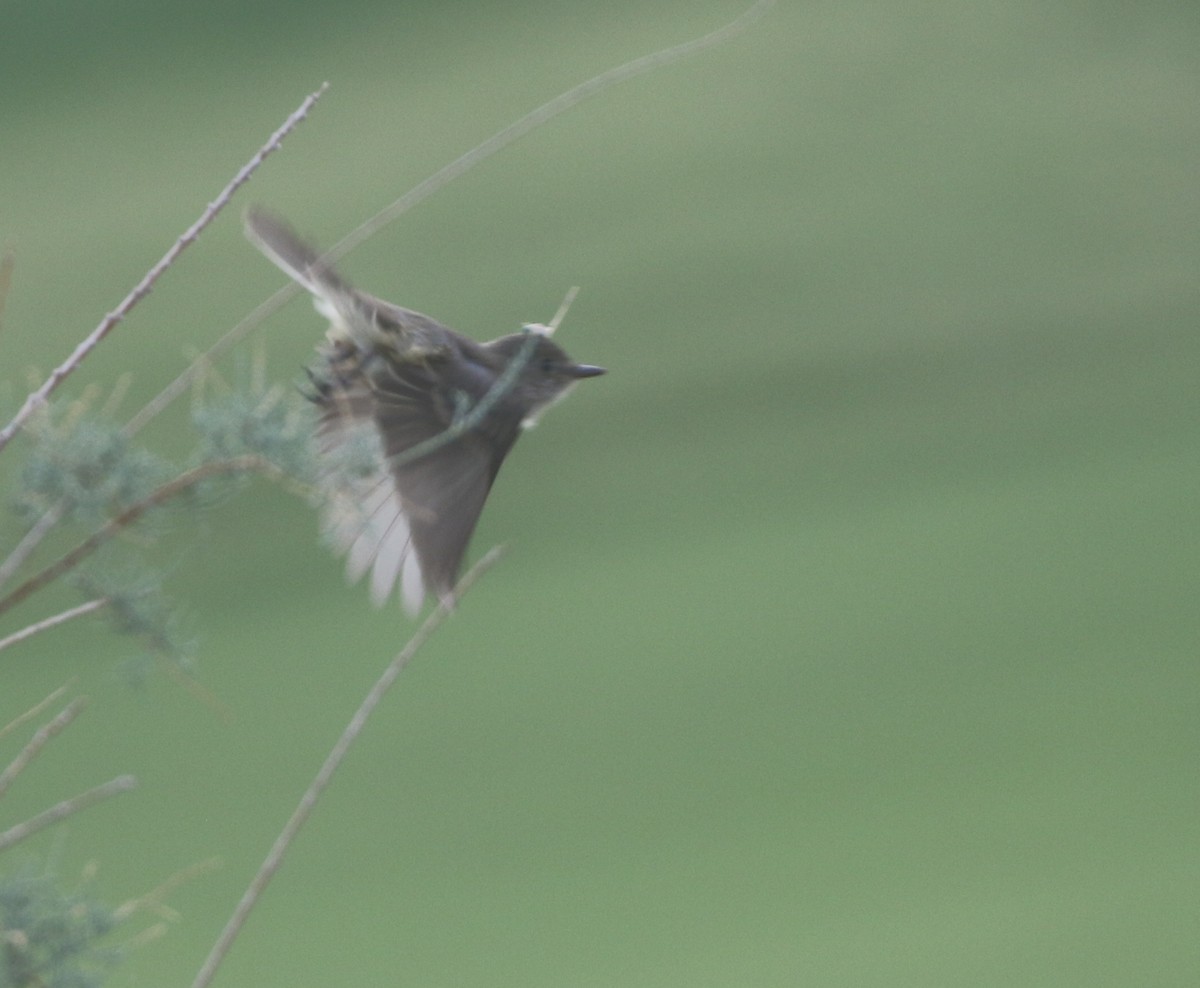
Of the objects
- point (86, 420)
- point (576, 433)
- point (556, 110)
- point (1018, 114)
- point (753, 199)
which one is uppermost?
point (1018, 114)

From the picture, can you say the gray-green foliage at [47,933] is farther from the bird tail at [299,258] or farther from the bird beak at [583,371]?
the bird beak at [583,371]

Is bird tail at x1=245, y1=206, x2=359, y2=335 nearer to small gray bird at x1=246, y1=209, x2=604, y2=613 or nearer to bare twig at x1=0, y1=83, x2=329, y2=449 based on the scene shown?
small gray bird at x1=246, y1=209, x2=604, y2=613

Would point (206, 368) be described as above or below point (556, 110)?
below

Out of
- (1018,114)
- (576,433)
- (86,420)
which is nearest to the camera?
(86,420)

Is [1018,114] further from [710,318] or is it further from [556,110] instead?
[556,110]

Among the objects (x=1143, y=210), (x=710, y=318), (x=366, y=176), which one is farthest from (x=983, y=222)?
(x=366, y=176)

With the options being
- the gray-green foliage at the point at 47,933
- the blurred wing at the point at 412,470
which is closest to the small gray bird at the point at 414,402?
the blurred wing at the point at 412,470

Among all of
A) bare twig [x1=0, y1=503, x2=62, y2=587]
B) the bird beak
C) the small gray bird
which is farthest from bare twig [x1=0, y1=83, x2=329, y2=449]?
the bird beak

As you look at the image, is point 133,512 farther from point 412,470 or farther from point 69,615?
point 412,470
